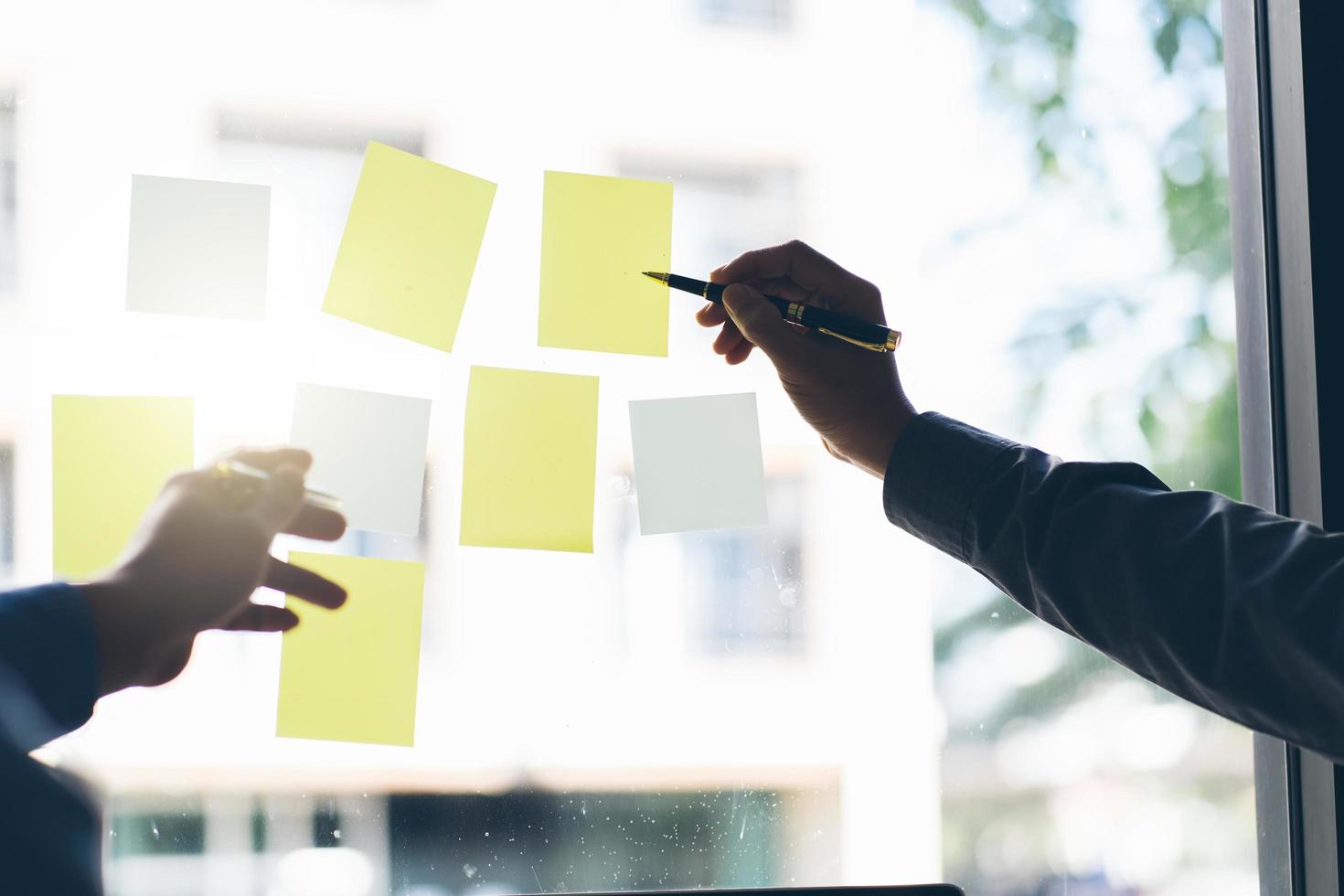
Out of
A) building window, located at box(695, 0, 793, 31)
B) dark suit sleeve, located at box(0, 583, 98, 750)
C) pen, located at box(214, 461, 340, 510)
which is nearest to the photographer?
dark suit sleeve, located at box(0, 583, 98, 750)

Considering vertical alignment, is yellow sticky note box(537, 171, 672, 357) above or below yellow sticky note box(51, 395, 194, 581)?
above

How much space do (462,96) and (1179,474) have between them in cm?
68

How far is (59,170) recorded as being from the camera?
2.23 ft

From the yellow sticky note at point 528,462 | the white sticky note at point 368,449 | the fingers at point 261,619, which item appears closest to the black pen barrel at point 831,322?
the yellow sticky note at point 528,462

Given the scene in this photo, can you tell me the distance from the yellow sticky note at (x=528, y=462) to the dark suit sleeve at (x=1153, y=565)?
230mm

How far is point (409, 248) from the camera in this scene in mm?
701

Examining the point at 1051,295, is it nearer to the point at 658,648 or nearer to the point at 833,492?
the point at 833,492

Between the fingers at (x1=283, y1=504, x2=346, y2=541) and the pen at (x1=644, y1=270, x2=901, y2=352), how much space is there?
0.91 feet

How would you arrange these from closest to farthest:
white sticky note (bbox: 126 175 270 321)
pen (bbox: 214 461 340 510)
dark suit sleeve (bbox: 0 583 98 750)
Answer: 1. dark suit sleeve (bbox: 0 583 98 750)
2. pen (bbox: 214 461 340 510)
3. white sticky note (bbox: 126 175 270 321)

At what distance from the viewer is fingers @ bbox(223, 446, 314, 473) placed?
0.61 metres

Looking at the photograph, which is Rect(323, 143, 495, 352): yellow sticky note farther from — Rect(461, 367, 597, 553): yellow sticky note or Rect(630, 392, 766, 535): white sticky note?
Rect(630, 392, 766, 535): white sticky note

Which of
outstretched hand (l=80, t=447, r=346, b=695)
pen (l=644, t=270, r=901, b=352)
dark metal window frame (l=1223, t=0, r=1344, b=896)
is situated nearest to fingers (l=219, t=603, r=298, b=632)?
outstretched hand (l=80, t=447, r=346, b=695)

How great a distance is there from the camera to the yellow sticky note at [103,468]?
0.65 metres

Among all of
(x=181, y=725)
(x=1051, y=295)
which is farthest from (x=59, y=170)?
(x=1051, y=295)
